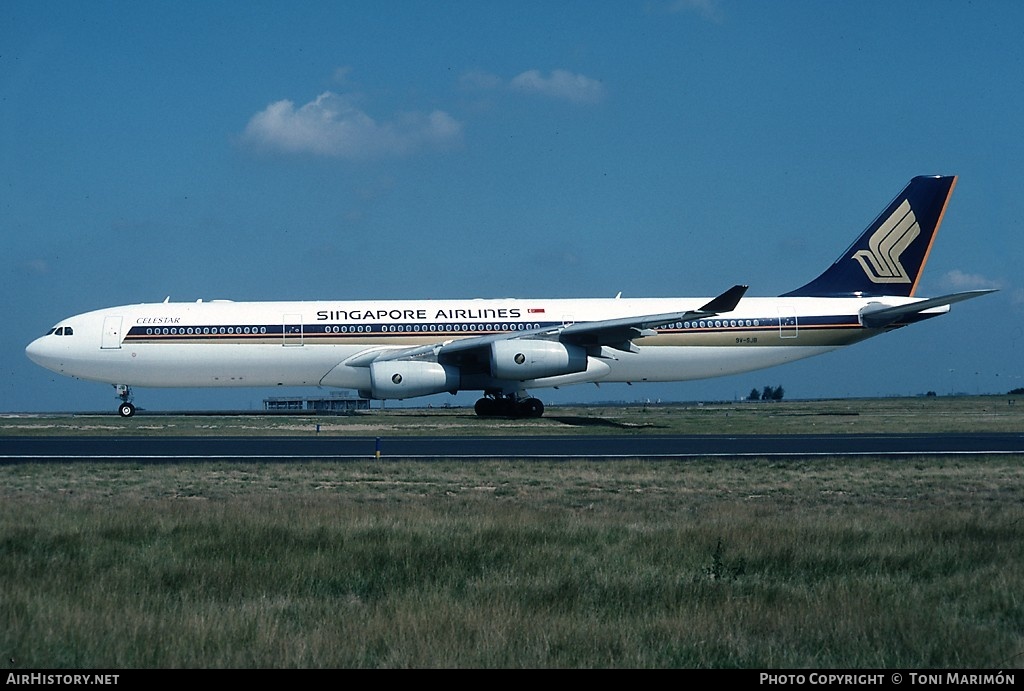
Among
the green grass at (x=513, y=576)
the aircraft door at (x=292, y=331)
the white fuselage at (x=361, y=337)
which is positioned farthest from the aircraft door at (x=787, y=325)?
the green grass at (x=513, y=576)

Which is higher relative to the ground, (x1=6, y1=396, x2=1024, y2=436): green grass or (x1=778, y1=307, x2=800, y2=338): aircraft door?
(x1=778, y1=307, x2=800, y2=338): aircraft door

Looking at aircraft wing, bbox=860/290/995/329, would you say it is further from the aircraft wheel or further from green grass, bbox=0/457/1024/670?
green grass, bbox=0/457/1024/670

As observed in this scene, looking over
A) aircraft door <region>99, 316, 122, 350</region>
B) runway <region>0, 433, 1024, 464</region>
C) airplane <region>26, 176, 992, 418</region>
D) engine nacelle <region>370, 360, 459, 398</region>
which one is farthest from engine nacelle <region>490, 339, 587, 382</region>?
aircraft door <region>99, 316, 122, 350</region>

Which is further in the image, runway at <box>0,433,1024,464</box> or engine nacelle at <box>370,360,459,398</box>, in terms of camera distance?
engine nacelle at <box>370,360,459,398</box>

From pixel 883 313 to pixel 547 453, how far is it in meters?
20.9

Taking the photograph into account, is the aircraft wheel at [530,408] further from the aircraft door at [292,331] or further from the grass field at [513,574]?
the grass field at [513,574]

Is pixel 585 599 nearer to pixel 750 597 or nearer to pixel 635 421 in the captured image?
pixel 750 597

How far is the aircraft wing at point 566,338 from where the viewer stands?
35.3 m

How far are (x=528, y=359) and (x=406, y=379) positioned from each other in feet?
14.6

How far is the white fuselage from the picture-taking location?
38.3m

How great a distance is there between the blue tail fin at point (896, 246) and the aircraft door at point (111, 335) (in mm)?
27253

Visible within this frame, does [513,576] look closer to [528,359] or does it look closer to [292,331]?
[528,359]

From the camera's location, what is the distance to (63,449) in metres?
25.5

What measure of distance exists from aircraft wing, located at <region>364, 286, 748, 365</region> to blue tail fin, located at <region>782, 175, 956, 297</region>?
9.27 meters
